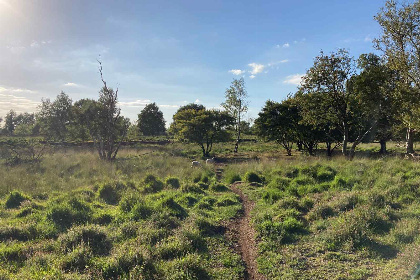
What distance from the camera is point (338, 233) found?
5.55 m

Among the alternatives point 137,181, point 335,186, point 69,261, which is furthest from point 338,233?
point 137,181

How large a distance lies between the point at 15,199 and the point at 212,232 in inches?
290

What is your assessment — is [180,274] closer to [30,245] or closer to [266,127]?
[30,245]

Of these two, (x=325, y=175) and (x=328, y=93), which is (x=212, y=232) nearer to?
(x=325, y=175)

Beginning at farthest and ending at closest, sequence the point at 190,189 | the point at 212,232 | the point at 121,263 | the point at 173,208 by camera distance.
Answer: the point at 190,189 < the point at 173,208 < the point at 212,232 < the point at 121,263

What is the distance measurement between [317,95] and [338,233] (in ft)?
43.8

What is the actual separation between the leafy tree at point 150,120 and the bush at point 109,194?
151ft

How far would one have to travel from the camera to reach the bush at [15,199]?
27.4 feet

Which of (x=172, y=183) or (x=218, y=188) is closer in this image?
(x=218, y=188)

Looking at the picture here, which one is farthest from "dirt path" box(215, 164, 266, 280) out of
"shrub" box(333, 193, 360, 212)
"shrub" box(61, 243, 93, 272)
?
"shrub" box(61, 243, 93, 272)

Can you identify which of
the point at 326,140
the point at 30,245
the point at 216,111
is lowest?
the point at 30,245

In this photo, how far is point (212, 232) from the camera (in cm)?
634

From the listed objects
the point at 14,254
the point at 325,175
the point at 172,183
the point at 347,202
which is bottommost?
the point at 14,254

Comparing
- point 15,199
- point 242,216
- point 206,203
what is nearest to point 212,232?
point 242,216
